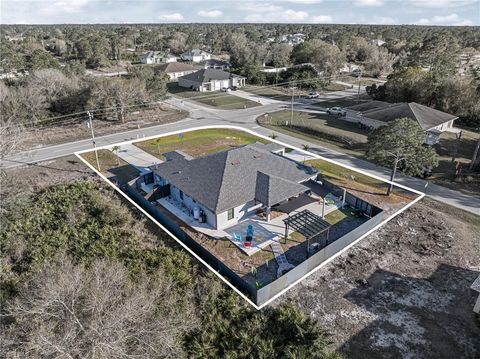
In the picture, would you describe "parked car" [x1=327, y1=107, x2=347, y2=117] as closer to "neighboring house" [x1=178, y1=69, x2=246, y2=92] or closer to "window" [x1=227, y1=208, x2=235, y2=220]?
"neighboring house" [x1=178, y1=69, x2=246, y2=92]

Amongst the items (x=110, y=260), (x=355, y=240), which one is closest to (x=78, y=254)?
(x=110, y=260)

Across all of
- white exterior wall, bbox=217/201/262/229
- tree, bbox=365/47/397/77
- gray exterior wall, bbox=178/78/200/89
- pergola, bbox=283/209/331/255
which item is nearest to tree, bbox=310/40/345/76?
tree, bbox=365/47/397/77

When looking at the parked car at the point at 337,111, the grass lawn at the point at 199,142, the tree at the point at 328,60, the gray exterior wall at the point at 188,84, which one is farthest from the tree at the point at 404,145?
the tree at the point at 328,60

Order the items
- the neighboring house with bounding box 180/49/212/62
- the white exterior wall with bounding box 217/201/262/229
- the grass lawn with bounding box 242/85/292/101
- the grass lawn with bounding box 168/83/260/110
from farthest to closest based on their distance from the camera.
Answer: the neighboring house with bounding box 180/49/212/62 < the grass lawn with bounding box 242/85/292/101 < the grass lawn with bounding box 168/83/260/110 < the white exterior wall with bounding box 217/201/262/229

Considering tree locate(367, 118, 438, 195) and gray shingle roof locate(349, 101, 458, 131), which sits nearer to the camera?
A: tree locate(367, 118, 438, 195)

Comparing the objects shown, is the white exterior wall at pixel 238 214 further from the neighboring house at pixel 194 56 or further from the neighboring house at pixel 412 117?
the neighboring house at pixel 194 56

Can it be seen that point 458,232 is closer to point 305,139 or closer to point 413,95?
point 305,139

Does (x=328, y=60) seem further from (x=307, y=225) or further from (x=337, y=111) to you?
(x=307, y=225)
